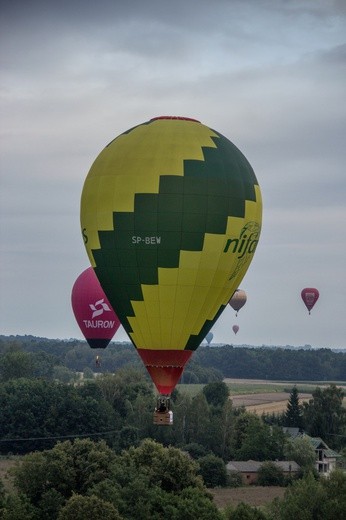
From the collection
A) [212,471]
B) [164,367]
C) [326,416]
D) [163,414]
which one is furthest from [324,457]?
[163,414]

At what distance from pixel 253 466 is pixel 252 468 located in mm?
1013

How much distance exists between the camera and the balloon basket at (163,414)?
50781 mm

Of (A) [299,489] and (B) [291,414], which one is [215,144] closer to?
(A) [299,489]

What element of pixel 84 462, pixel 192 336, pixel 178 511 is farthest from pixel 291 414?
pixel 192 336

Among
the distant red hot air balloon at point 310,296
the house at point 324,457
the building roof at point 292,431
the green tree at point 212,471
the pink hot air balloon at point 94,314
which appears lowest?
the green tree at point 212,471

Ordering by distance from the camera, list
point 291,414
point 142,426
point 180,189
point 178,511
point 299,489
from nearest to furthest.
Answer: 1. point 180,189
2. point 178,511
3. point 299,489
4. point 142,426
5. point 291,414

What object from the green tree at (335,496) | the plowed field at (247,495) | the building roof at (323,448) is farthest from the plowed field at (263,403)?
the green tree at (335,496)

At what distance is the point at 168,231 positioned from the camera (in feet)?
171

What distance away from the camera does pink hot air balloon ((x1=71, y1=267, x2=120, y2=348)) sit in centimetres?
9981

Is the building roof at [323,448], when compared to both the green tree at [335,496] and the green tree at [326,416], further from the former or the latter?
the green tree at [335,496]

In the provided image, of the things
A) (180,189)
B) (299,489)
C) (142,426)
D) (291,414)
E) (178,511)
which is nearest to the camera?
(180,189)

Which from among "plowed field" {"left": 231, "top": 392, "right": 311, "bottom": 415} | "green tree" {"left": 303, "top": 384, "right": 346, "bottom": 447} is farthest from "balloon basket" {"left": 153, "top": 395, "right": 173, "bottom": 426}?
"plowed field" {"left": 231, "top": 392, "right": 311, "bottom": 415}

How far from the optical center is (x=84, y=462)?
74.2 metres

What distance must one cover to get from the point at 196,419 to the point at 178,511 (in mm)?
56540
